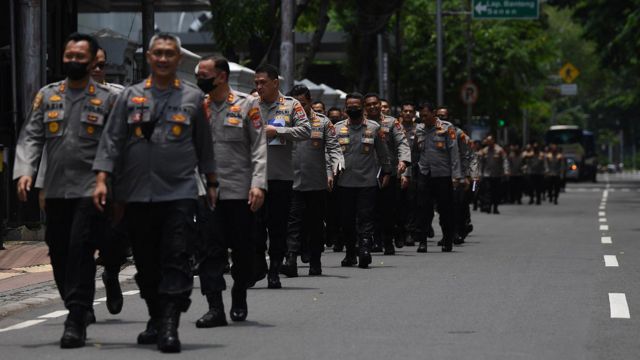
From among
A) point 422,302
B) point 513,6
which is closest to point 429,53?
point 513,6

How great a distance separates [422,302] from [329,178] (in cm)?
336

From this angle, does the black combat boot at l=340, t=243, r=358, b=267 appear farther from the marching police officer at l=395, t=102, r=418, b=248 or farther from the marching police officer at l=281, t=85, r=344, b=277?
the marching police officer at l=395, t=102, r=418, b=248

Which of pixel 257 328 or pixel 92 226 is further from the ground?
pixel 92 226

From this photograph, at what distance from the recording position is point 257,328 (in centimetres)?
1010

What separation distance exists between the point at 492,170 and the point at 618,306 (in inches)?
935

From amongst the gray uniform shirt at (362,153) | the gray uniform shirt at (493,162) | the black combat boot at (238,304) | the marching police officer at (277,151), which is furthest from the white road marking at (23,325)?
the gray uniform shirt at (493,162)

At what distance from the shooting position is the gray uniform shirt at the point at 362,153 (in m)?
16.0

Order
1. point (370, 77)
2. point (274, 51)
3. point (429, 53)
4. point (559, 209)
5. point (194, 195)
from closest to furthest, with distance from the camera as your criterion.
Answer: point (194, 195) → point (274, 51) → point (559, 209) → point (370, 77) → point (429, 53)

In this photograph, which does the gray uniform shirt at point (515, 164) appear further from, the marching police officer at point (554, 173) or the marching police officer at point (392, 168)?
the marching police officer at point (392, 168)

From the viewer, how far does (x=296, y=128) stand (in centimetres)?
1323

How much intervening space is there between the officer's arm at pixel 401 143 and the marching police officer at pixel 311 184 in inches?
78.6

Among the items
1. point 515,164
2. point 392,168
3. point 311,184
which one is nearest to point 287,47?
point 392,168

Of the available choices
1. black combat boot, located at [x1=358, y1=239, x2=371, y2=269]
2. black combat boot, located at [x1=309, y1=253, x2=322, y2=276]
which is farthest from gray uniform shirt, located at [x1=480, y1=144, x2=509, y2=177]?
black combat boot, located at [x1=309, y1=253, x2=322, y2=276]

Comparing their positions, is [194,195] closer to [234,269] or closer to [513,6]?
[234,269]
